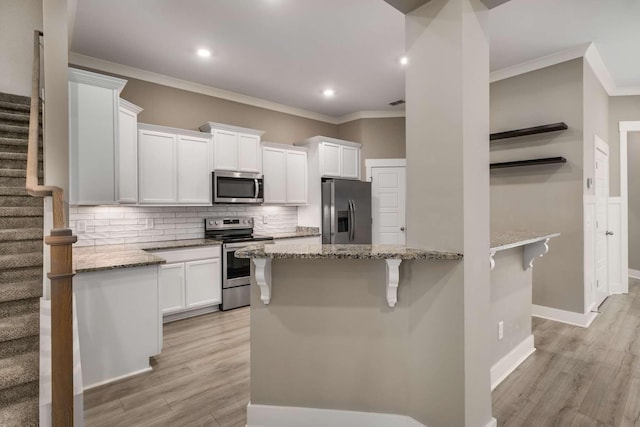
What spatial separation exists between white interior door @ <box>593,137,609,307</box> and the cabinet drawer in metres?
4.54

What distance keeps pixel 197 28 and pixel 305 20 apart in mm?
986

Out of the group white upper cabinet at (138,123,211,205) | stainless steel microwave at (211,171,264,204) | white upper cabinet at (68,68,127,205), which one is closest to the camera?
white upper cabinet at (68,68,127,205)

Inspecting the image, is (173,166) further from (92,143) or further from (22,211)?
(22,211)

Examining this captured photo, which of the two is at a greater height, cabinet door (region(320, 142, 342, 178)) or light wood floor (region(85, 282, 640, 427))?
cabinet door (region(320, 142, 342, 178))

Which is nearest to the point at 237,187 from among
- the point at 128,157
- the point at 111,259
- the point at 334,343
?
the point at 128,157

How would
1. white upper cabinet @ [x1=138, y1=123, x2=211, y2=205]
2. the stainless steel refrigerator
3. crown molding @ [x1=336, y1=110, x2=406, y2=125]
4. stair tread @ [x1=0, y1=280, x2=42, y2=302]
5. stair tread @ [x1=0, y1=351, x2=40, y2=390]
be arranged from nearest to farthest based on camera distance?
stair tread @ [x1=0, y1=351, x2=40, y2=390]
stair tread @ [x1=0, y1=280, x2=42, y2=302]
white upper cabinet @ [x1=138, y1=123, x2=211, y2=205]
the stainless steel refrigerator
crown molding @ [x1=336, y1=110, x2=406, y2=125]

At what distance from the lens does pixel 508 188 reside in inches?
158

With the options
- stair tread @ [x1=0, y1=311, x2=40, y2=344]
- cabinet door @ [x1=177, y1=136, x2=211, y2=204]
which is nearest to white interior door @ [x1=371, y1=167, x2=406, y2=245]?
cabinet door @ [x1=177, y1=136, x2=211, y2=204]

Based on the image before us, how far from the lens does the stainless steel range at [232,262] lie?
4113 millimetres

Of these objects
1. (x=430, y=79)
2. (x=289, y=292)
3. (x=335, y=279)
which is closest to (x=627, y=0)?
(x=430, y=79)

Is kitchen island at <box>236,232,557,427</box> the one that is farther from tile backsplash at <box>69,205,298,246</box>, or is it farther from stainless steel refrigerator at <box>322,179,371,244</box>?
stainless steel refrigerator at <box>322,179,371,244</box>

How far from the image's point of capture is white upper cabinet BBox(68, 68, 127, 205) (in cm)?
293

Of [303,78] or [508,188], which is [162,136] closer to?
[303,78]

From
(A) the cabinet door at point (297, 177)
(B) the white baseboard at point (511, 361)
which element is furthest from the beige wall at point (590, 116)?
(A) the cabinet door at point (297, 177)
